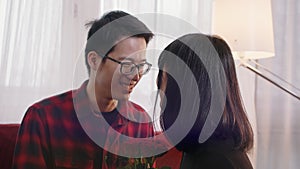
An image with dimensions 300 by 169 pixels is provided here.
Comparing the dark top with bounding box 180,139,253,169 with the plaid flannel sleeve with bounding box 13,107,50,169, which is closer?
the dark top with bounding box 180,139,253,169

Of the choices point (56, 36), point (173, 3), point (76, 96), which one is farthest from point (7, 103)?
point (173, 3)

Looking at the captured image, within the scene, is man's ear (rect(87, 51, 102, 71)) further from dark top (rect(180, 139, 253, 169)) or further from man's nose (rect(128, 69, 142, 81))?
dark top (rect(180, 139, 253, 169))

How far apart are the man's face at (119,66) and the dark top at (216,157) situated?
0.27 metres

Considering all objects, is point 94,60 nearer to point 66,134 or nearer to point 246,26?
point 66,134

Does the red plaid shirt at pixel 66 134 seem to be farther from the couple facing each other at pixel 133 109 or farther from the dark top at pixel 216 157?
the dark top at pixel 216 157

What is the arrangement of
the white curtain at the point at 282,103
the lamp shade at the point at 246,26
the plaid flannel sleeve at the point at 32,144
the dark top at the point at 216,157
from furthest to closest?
the white curtain at the point at 282,103, the lamp shade at the point at 246,26, the plaid flannel sleeve at the point at 32,144, the dark top at the point at 216,157

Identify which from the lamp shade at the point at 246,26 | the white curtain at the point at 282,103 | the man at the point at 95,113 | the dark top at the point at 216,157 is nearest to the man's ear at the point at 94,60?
the man at the point at 95,113

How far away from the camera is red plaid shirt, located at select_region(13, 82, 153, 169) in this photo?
96 centimetres

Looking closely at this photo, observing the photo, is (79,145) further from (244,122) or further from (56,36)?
(56,36)

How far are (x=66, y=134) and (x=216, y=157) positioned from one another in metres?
0.43

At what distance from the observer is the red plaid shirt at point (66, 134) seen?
96 cm

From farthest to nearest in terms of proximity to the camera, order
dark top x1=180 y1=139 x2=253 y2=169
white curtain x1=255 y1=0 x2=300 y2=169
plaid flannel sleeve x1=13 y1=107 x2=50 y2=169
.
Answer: white curtain x1=255 y1=0 x2=300 y2=169 < plaid flannel sleeve x1=13 y1=107 x2=50 y2=169 < dark top x1=180 y1=139 x2=253 y2=169

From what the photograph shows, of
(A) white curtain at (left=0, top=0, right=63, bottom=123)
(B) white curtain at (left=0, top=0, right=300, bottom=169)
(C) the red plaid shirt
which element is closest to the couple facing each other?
(C) the red plaid shirt

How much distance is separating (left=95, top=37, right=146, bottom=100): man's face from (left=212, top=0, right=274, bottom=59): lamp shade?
1.45 feet
